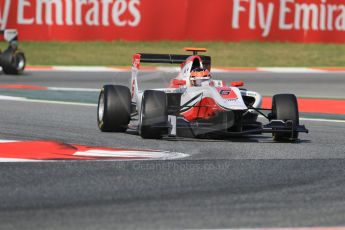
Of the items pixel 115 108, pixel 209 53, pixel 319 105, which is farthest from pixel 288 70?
pixel 115 108

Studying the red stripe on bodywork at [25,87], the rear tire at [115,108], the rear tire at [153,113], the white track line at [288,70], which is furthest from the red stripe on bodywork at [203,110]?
the white track line at [288,70]

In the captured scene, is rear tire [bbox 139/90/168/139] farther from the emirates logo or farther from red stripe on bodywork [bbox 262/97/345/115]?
the emirates logo

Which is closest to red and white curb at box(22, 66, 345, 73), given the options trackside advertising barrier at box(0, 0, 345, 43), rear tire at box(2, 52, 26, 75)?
rear tire at box(2, 52, 26, 75)

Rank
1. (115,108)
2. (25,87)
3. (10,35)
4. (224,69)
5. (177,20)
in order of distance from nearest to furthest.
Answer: (115,108)
(25,87)
(10,35)
(224,69)
(177,20)

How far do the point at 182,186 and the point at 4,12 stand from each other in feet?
47.7

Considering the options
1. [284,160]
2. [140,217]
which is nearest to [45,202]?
[140,217]

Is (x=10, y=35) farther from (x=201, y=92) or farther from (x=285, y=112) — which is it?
(x=285, y=112)

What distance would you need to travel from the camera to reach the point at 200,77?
423 inches

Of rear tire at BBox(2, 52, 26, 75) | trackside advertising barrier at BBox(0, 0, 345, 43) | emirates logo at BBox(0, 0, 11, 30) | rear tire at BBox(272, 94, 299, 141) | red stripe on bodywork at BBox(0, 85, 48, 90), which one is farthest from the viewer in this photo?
trackside advertising barrier at BBox(0, 0, 345, 43)

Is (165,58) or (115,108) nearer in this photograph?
(115,108)

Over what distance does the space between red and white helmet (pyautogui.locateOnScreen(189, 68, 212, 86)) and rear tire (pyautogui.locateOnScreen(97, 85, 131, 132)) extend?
2.38 ft

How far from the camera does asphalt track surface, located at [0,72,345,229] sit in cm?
612

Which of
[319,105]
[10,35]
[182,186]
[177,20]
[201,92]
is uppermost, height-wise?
[177,20]

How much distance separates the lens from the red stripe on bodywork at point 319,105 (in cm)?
1422
